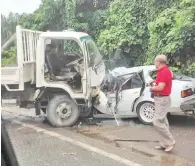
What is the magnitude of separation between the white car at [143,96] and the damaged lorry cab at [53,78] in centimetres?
64

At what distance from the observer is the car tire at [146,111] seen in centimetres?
866

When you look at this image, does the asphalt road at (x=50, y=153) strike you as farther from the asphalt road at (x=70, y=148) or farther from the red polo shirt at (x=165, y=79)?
the red polo shirt at (x=165, y=79)

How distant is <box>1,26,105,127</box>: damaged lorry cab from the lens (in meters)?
8.76

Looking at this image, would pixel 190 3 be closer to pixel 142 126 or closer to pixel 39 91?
pixel 142 126

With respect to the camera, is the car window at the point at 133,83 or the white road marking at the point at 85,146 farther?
the car window at the point at 133,83

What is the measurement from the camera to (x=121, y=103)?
8922 mm

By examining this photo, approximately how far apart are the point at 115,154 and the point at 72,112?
8.47 ft

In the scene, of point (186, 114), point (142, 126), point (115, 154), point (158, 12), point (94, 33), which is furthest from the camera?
point (94, 33)

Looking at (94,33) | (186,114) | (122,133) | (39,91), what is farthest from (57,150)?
(94,33)

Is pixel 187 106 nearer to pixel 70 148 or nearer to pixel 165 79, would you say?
pixel 165 79

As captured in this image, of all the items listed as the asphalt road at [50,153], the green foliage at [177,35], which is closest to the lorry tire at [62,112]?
the asphalt road at [50,153]

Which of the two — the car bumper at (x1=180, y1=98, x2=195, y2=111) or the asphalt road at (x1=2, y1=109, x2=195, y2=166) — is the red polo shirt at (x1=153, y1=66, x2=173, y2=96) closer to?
the asphalt road at (x1=2, y1=109, x2=195, y2=166)

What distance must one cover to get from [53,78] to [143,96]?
2047 mm

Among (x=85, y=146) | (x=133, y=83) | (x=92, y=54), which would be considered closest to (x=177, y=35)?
(x=133, y=83)
